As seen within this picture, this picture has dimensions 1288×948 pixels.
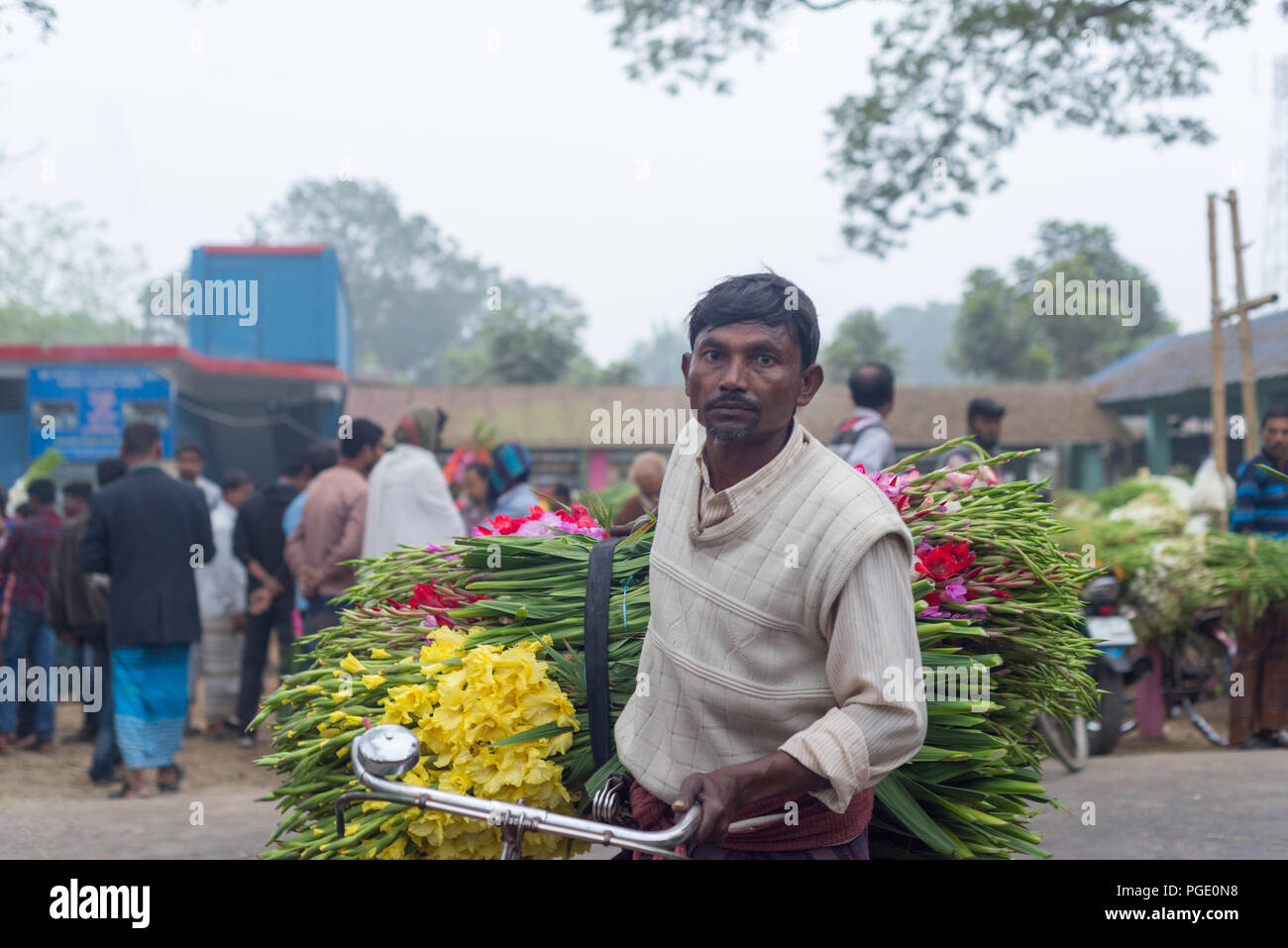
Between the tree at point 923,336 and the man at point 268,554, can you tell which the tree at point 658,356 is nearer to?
the tree at point 923,336

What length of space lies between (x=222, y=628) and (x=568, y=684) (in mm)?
6891

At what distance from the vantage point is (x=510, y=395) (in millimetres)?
25969

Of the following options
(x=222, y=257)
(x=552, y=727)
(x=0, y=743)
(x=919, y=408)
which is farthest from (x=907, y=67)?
(x=919, y=408)

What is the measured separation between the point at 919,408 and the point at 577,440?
754cm

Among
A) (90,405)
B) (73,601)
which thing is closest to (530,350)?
(90,405)

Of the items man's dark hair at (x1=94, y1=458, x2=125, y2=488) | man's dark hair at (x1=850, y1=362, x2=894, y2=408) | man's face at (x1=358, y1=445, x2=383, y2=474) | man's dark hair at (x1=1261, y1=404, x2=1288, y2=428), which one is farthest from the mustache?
man's dark hair at (x1=94, y1=458, x2=125, y2=488)

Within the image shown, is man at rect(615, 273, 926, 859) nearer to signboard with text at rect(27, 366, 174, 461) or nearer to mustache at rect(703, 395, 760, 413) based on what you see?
mustache at rect(703, 395, 760, 413)

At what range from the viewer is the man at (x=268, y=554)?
7980 mm

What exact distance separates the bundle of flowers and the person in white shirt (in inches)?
240

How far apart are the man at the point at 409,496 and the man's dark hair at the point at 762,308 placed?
3.95 metres

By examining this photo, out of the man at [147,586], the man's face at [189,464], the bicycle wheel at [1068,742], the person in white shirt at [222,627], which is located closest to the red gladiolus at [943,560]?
the bicycle wheel at [1068,742]

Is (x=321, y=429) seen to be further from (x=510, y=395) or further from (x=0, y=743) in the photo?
(x=0, y=743)

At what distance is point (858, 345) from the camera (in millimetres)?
39062

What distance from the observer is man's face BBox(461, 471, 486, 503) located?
789 cm
